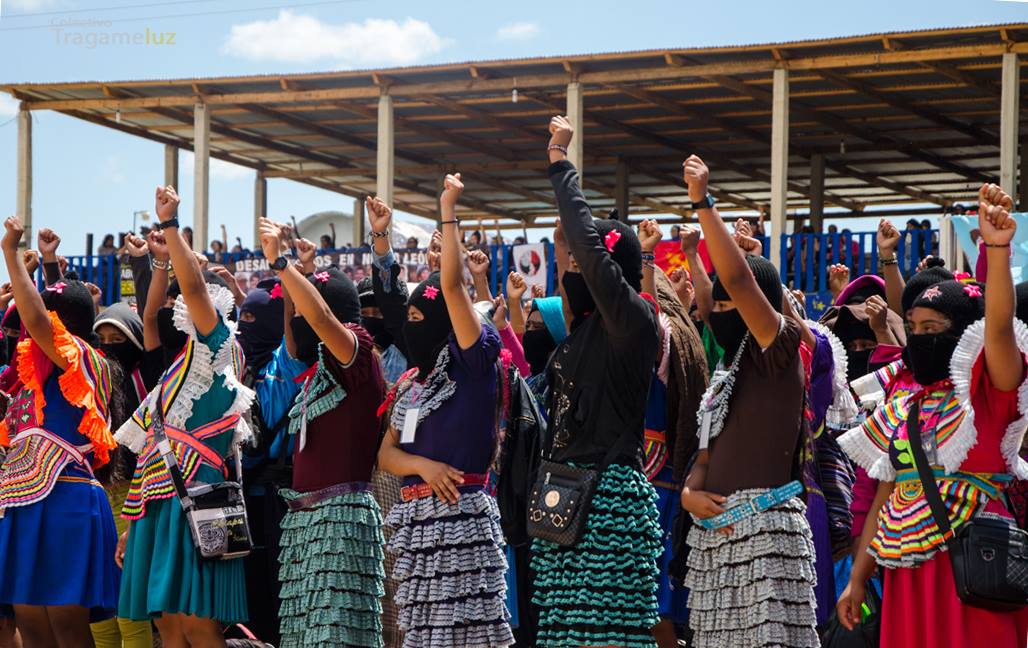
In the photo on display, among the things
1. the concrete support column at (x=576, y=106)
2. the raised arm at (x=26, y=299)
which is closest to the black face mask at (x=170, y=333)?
the raised arm at (x=26, y=299)

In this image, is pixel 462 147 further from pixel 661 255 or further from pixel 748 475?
pixel 748 475

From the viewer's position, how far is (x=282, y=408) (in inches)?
258

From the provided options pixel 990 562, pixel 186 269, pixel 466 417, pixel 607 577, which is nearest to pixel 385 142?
pixel 186 269

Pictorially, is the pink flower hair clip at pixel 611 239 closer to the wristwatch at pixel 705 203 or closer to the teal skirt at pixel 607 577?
the wristwatch at pixel 705 203

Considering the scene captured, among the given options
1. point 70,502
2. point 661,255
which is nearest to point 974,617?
point 70,502

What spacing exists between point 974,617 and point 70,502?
420 centimetres

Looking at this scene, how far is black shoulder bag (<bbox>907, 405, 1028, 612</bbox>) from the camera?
3.93 metres

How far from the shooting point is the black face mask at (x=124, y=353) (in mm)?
6625

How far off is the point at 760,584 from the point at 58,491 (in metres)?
3.54

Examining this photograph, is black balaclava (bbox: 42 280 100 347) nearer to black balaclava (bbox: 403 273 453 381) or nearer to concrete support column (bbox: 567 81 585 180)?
black balaclava (bbox: 403 273 453 381)

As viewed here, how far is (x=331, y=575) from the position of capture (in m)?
5.57

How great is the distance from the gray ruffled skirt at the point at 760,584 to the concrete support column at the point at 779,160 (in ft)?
40.8

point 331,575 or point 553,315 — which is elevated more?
point 553,315

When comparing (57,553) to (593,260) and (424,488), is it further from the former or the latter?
(593,260)
